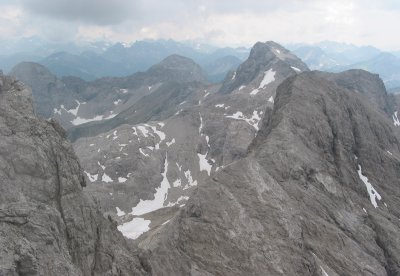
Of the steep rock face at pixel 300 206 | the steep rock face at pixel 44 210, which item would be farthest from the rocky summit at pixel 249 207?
the steep rock face at pixel 300 206

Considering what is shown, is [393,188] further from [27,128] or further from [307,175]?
[27,128]

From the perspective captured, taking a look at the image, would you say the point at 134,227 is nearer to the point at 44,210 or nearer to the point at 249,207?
the point at 249,207

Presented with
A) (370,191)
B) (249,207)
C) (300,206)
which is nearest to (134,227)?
(300,206)

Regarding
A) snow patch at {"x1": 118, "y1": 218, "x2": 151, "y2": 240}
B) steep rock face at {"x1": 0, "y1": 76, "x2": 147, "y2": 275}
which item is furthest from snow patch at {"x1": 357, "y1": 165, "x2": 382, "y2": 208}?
steep rock face at {"x1": 0, "y1": 76, "x2": 147, "y2": 275}

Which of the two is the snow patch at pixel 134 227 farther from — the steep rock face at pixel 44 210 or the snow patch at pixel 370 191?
the steep rock face at pixel 44 210

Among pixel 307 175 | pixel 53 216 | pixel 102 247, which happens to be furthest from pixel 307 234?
pixel 53 216
